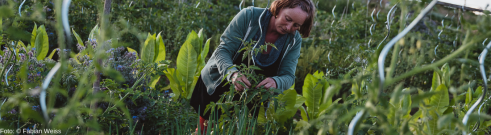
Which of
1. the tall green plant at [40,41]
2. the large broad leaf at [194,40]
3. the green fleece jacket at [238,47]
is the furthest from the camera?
the large broad leaf at [194,40]

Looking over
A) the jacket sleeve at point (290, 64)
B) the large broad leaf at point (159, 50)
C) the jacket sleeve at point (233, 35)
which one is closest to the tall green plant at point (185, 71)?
the large broad leaf at point (159, 50)

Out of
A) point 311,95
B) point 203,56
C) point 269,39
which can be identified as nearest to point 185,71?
point 203,56

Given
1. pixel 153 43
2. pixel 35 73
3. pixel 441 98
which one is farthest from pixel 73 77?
pixel 441 98

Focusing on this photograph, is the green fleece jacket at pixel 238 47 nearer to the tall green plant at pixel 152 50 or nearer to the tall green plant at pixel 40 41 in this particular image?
the tall green plant at pixel 152 50

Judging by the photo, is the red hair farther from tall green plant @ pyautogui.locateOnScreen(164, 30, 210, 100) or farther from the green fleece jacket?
tall green plant @ pyautogui.locateOnScreen(164, 30, 210, 100)

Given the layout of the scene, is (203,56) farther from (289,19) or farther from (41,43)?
(41,43)

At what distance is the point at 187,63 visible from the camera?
2.31 metres

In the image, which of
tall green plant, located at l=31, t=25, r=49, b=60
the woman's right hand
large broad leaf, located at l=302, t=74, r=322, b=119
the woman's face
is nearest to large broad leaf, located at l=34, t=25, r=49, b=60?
tall green plant, located at l=31, t=25, r=49, b=60

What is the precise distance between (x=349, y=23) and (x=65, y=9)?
3235 mm

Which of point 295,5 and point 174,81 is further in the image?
point 174,81

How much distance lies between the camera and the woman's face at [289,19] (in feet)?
5.49

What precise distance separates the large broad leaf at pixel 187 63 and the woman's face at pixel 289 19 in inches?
29.0

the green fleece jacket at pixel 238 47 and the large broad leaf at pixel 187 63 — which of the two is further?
the large broad leaf at pixel 187 63

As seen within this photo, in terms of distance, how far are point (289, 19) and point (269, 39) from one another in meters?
→ 0.26
